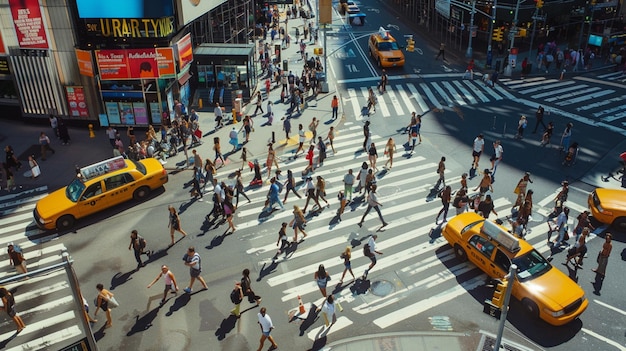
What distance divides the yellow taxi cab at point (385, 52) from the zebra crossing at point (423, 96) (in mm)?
3615

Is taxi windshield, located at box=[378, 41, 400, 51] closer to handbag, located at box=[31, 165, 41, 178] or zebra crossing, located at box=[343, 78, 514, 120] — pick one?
zebra crossing, located at box=[343, 78, 514, 120]

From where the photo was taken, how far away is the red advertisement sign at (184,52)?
2987 cm

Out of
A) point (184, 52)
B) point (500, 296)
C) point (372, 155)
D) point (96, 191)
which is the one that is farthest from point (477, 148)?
point (184, 52)

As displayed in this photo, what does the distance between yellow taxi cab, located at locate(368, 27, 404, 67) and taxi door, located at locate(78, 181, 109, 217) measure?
1005 inches

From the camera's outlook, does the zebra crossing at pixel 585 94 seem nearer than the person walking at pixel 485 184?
No

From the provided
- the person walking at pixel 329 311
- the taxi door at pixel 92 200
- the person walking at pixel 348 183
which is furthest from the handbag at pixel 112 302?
the person walking at pixel 348 183

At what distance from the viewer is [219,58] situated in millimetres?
33750

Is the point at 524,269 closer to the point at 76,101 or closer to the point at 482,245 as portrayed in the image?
the point at 482,245

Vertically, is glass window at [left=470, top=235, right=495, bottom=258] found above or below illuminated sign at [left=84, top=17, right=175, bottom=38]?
below

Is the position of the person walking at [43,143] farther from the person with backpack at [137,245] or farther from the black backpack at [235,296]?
the black backpack at [235,296]

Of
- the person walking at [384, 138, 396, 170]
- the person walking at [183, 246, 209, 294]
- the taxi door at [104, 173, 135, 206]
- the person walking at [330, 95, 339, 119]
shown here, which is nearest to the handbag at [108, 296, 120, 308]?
the person walking at [183, 246, 209, 294]

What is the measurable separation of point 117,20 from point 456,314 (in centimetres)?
2231

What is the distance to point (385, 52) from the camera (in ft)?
133

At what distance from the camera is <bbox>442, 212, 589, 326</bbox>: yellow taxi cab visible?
14719 millimetres
